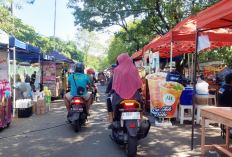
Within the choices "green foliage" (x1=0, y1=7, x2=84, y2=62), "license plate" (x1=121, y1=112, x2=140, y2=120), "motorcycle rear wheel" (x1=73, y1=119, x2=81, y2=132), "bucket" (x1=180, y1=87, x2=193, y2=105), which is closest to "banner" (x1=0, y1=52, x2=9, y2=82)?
"motorcycle rear wheel" (x1=73, y1=119, x2=81, y2=132)

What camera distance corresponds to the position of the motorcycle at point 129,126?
347 cm

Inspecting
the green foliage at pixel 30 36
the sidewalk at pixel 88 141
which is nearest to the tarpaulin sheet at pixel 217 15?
the sidewalk at pixel 88 141

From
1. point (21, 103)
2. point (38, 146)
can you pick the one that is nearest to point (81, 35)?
point (21, 103)

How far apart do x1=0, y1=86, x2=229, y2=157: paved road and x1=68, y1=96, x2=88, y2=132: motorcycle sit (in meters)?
0.28

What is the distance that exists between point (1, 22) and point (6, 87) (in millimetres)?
10609

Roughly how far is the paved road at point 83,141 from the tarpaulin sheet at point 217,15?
2673 millimetres

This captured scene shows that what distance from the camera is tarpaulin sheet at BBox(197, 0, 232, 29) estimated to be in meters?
3.26

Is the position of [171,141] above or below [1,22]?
below

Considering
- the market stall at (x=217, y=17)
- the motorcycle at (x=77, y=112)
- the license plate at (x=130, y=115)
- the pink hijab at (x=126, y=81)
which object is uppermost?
the market stall at (x=217, y=17)

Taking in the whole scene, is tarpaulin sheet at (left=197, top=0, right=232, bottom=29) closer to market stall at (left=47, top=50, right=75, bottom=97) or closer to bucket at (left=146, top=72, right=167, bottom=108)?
bucket at (left=146, top=72, right=167, bottom=108)

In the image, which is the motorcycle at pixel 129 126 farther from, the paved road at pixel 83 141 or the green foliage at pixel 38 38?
the green foliage at pixel 38 38

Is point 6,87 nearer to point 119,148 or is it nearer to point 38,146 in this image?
point 38,146

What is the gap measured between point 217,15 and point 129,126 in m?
2.63

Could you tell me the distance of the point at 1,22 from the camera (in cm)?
1384
